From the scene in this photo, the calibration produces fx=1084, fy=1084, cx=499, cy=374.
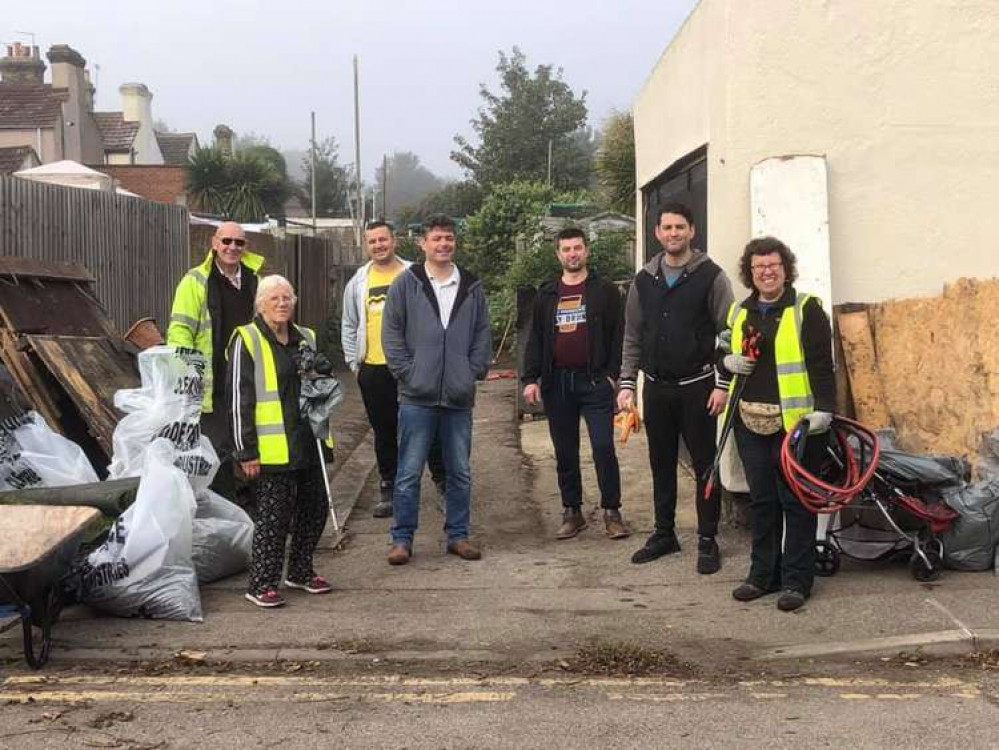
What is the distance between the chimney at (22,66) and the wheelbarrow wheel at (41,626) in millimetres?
38901

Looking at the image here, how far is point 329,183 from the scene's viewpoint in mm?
71688

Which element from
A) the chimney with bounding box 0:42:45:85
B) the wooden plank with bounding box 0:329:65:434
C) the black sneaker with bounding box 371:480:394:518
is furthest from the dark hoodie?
the chimney with bounding box 0:42:45:85

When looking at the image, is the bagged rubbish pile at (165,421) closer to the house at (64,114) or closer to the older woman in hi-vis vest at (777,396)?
the older woman in hi-vis vest at (777,396)

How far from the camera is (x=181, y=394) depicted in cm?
651

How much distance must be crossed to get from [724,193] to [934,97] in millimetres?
1353

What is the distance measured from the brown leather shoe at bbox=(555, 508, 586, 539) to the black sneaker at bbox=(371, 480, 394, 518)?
132cm

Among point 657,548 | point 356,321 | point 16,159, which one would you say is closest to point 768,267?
point 657,548

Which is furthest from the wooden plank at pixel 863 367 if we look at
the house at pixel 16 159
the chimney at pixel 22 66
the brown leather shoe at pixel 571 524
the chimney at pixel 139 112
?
Result: the chimney at pixel 139 112

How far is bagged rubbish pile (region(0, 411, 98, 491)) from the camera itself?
621cm

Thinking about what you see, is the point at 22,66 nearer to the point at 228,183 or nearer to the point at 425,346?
the point at 228,183

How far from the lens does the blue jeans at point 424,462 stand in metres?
6.48

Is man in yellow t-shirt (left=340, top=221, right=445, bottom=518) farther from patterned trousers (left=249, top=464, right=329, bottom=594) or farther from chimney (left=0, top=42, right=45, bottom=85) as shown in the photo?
chimney (left=0, top=42, right=45, bottom=85)

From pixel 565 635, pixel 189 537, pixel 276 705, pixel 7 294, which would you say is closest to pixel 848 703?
pixel 565 635

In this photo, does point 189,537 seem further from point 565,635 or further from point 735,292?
point 735,292
